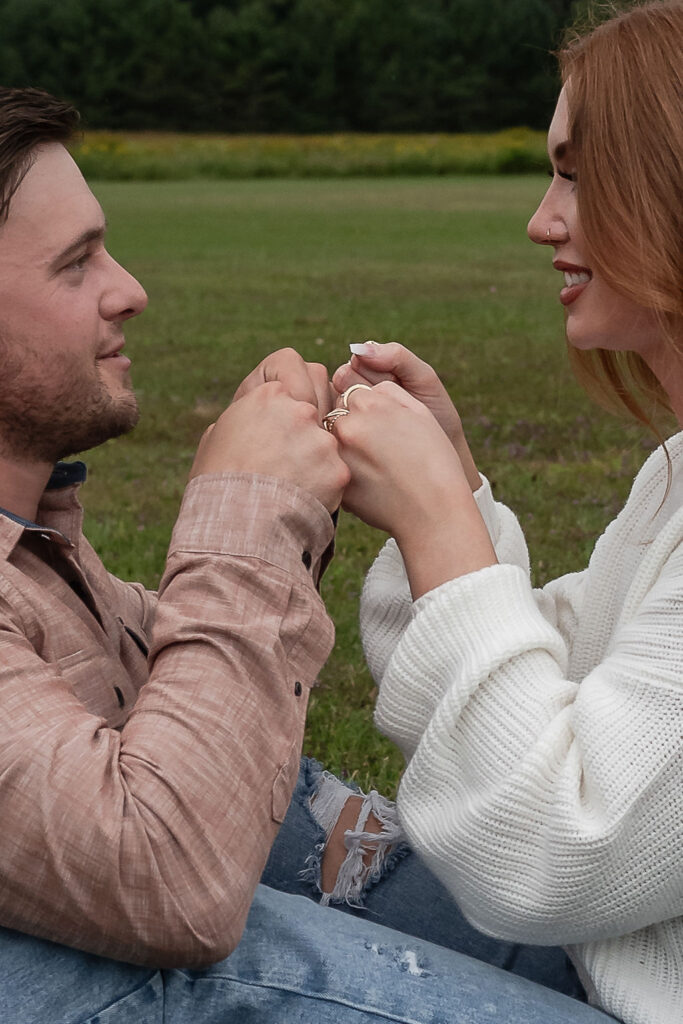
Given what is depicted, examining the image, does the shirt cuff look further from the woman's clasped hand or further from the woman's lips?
the woman's lips

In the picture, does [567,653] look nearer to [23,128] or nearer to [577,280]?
[577,280]

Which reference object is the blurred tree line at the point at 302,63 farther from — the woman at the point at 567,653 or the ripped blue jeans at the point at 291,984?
the ripped blue jeans at the point at 291,984

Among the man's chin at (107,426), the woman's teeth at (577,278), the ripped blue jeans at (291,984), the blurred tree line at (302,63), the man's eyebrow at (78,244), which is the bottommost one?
the blurred tree line at (302,63)

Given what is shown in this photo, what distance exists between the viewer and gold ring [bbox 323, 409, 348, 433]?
2295 mm

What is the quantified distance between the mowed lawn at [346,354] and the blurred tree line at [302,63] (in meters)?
41.1

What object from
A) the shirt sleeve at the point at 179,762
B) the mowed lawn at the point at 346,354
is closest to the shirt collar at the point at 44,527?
the shirt sleeve at the point at 179,762

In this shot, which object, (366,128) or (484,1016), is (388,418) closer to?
(484,1016)

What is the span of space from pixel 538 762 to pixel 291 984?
0.46 m

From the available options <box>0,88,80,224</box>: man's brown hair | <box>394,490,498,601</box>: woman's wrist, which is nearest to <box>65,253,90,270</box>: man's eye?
<box>0,88,80,224</box>: man's brown hair

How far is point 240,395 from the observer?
92.7 inches

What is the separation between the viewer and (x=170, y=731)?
1773mm

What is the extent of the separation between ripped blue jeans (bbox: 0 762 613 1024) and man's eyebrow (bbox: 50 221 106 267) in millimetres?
1155

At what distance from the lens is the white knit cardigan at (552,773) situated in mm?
1822

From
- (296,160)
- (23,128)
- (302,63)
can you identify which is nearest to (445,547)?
(23,128)
